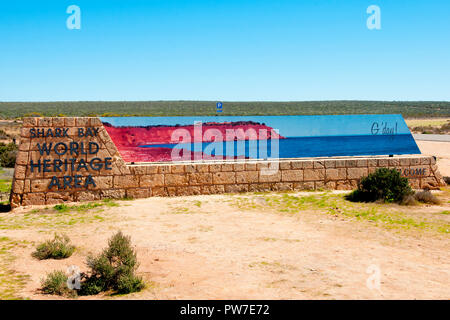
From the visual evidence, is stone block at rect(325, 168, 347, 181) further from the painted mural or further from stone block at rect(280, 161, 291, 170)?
stone block at rect(280, 161, 291, 170)

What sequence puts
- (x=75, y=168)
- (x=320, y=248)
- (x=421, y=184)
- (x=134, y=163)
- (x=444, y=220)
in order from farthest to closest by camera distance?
(x=421, y=184)
(x=134, y=163)
(x=75, y=168)
(x=444, y=220)
(x=320, y=248)

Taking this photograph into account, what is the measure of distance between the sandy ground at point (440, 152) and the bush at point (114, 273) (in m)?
15.2

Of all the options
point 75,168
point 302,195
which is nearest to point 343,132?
point 302,195

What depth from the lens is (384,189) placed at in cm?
1187

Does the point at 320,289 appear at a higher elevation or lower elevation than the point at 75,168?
lower

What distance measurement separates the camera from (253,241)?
8312 millimetres

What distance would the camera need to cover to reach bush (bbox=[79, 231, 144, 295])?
588 cm

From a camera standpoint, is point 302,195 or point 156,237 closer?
point 156,237

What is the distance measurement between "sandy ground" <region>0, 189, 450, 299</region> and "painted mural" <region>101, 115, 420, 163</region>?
3.20 meters

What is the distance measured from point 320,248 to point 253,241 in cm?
130

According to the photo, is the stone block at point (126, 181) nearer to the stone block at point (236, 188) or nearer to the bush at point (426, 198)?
the stone block at point (236, 188)

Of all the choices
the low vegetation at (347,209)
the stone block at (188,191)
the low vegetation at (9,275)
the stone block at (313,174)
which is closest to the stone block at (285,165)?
the stone block at (313,174)
